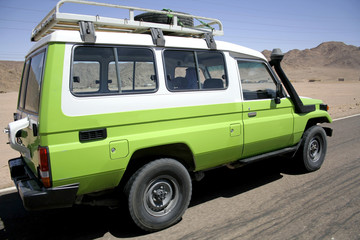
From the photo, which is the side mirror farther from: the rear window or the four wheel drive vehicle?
the rear window

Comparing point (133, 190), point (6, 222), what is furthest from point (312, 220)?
point (6, 222)

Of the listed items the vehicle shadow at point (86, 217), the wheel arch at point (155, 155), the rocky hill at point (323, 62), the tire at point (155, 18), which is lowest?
the vehicle shadow at point (86, 217)

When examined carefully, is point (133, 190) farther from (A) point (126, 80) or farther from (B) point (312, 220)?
(B) point (312, 220)

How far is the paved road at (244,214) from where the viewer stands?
360 cm

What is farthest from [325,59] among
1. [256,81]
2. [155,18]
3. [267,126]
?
[155,18]

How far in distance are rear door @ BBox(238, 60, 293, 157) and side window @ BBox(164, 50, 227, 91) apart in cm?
42

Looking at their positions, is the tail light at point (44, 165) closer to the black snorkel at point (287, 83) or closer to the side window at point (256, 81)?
the side window at point (256, 81)

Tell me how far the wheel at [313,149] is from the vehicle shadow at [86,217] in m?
0.55

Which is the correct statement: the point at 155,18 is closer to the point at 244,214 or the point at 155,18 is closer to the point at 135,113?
the point at 135,113

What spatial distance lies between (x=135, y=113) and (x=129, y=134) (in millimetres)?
240

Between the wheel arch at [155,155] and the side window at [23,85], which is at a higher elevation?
the side window at [23,85]

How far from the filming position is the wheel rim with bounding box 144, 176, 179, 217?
366 centimetres

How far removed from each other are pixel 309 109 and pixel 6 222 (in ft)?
16.4

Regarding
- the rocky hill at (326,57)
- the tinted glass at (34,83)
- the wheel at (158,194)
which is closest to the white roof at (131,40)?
the tinted glass at (34,83)
